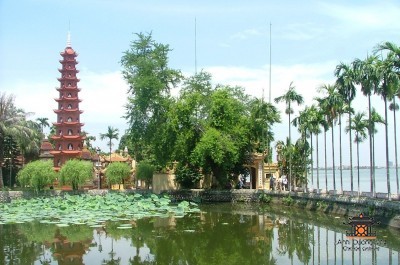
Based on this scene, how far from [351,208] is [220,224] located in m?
7.17

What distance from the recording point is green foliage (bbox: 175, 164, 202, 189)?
1722 inches

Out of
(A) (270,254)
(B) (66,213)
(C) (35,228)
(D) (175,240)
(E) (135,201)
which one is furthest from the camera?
(E) (135,201)

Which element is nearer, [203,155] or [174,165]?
[203,155]

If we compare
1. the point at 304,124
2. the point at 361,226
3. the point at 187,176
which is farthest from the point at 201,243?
the point at 187,176

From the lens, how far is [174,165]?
46750mm

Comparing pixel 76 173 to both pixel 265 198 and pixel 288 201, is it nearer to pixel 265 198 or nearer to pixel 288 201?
pixel 265 198

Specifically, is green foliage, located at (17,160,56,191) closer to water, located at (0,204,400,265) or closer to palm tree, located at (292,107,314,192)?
water, located at (0,204,400,265)

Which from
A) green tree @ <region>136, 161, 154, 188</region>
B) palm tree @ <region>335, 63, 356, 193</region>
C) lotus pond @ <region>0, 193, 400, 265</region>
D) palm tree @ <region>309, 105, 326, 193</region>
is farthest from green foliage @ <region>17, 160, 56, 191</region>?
palm tree @ <region>335, 63, 356, 193</region>

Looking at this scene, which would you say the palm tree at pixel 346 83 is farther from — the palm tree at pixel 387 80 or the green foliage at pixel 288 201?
the green foliage at pixel 288 201

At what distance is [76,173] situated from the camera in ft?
144

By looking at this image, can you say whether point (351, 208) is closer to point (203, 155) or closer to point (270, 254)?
point (270, 254)

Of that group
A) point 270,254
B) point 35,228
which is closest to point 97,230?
point 35,228

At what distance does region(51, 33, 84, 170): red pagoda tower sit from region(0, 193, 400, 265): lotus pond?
1945 cm

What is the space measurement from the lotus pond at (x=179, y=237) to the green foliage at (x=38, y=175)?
949 cm
